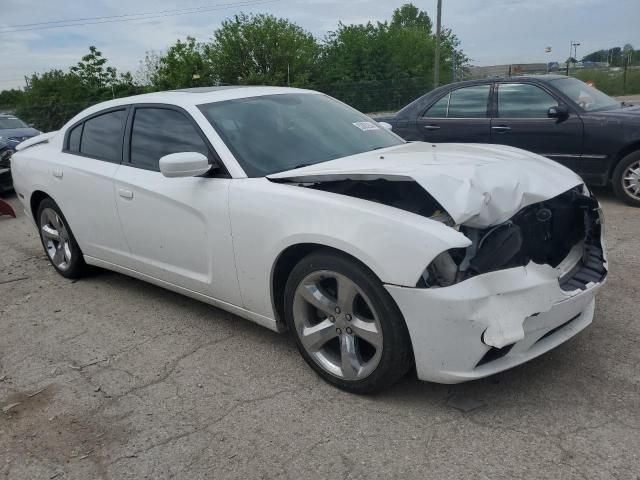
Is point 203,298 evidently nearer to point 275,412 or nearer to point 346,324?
point 275,412

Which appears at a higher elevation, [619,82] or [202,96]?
[202,96]

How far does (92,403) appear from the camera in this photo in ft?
10.2

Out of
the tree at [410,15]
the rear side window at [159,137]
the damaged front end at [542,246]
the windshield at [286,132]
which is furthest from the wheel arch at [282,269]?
the tree at [410,15]

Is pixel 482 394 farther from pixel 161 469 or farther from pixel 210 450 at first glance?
pixel 161 469

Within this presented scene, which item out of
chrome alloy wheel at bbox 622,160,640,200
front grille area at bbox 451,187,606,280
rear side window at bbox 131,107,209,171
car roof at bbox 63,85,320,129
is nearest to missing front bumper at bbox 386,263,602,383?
front grille area at bbox 451,187,606,280

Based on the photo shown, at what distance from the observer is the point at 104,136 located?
4496 millimetres

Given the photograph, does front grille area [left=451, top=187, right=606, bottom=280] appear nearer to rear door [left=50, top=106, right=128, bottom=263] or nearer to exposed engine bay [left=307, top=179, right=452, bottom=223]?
exposed engine bay [left=307, top=179, right=452, bottom=223]

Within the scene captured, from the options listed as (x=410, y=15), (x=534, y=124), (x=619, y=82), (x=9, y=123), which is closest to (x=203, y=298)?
(x=534, y=124)

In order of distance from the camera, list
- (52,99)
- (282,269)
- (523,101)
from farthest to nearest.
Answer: (52,99), (523,101), (282,269)

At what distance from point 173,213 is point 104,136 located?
1278mm

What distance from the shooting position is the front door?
11.2 ft

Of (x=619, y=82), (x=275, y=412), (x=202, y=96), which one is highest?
(x=202, y=96)

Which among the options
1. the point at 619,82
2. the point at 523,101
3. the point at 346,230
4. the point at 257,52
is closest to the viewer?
the point at 346,230

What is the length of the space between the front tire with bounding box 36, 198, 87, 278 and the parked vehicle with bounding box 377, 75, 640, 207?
15.3 feet
